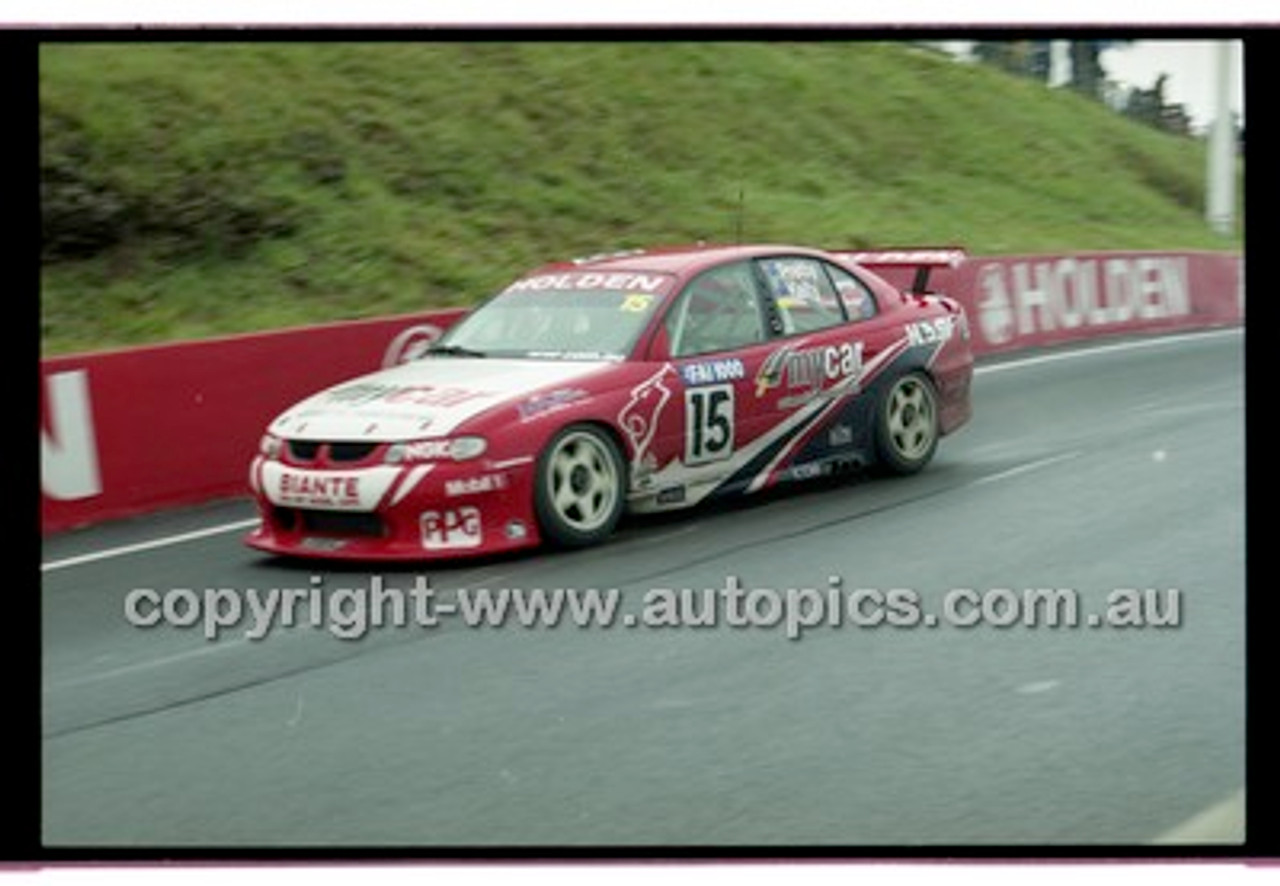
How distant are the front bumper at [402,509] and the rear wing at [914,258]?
197 cm

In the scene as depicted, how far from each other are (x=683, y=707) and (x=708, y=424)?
8.48ft

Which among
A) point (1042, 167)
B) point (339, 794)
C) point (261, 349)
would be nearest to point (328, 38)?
point (339, 794)

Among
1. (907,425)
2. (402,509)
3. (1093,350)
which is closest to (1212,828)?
(402,509)

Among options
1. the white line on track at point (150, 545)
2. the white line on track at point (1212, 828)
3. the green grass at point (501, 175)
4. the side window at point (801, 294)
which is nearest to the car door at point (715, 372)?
the side window at point (801, 294)

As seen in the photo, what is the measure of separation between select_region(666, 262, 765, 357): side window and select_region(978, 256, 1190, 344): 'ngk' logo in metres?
2.57

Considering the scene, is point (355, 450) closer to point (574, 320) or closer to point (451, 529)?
point (451, 529)

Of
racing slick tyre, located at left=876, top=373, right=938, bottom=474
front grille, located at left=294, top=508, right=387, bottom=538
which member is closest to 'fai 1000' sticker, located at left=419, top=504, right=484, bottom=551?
front grille, located at left=294, top=508, right=387, bottom=538

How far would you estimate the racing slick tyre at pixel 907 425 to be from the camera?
28.2ft

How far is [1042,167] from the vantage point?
9938mm

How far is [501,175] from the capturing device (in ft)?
31.6

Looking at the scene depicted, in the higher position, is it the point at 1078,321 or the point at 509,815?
the point at 1078,321

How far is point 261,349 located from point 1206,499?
421cm

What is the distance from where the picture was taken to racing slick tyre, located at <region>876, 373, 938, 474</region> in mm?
8594

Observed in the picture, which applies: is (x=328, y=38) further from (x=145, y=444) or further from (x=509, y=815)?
(x=145, y=444)
